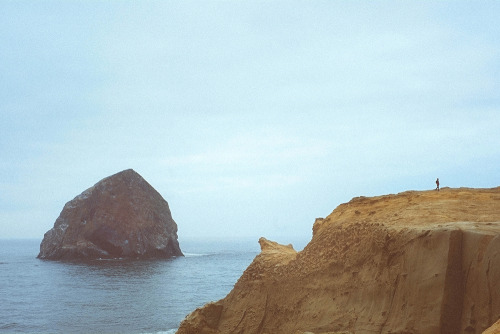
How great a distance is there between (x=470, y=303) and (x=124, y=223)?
85967 mm

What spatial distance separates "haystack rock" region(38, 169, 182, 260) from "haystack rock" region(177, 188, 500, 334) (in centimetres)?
7750

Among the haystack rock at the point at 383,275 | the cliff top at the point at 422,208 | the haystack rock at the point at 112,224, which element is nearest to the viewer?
the haystack rock at the point at 383,275

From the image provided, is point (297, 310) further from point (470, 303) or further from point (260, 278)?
point (470, 303)

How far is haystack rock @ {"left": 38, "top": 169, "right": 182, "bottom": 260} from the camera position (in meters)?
89.8

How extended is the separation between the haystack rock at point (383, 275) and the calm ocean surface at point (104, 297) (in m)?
14.7

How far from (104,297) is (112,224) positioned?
48827 millimetres

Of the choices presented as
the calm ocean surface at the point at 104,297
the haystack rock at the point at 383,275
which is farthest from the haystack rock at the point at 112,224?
the haystack rock at the point at 383,275

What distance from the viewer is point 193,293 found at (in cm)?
4734

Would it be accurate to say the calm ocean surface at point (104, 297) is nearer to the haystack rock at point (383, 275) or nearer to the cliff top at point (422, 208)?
the haystack rock at point (383, 275)

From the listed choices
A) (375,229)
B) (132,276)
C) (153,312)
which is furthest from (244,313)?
(132,276)

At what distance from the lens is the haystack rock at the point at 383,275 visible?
1139 centimetres

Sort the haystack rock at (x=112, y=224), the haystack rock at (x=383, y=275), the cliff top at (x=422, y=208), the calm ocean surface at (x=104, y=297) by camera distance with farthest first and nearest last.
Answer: the haystack rock at (x=112, y=224) < the calm ocean surface at (x=104, y=297) < the cliff top at (x=422, y=208) < the haystack rock at (x=383, y=275)

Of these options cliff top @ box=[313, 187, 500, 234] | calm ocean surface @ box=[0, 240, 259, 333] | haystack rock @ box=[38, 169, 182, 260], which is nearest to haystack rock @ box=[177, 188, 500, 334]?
cliff top @ box=[313, 187, 500, 234]

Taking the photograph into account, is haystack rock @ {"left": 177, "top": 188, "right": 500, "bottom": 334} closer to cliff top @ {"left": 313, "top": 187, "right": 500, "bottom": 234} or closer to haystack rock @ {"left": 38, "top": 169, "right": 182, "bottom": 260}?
cliff top @ {"left": 313, "top": 187, "right": 500, "bottom": 234}
